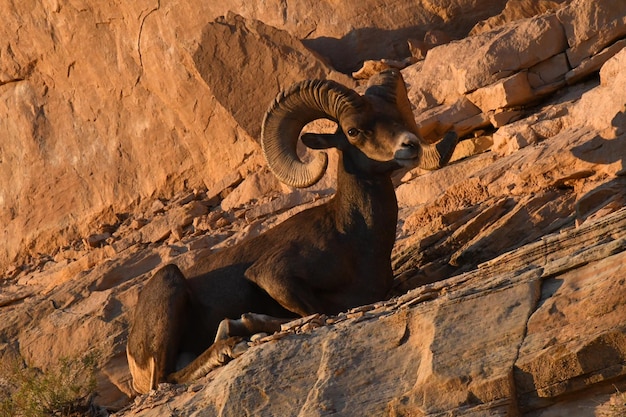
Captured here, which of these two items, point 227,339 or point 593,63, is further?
point 593,63

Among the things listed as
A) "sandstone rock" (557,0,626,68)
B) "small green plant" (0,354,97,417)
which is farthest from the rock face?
"small green plant" (0,354,97,417)

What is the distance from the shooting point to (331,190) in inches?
657

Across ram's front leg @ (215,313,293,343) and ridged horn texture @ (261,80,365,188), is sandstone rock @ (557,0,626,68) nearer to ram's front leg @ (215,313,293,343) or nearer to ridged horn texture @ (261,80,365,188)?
ridged horn texture @ (261,80,365,188)

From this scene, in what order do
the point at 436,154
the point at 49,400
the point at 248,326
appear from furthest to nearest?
1. the point at 436,154
2. the point at 49,400
3. the point at 248,326

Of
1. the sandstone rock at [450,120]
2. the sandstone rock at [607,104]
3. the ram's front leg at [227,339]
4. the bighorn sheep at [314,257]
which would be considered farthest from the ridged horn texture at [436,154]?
the sandstone rock at [450,120]

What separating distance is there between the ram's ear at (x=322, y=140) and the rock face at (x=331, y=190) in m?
1.34

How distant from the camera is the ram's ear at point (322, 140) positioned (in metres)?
13.2

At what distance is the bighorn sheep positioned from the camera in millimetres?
12398

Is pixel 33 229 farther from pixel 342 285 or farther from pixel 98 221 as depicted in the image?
pixel 342 285

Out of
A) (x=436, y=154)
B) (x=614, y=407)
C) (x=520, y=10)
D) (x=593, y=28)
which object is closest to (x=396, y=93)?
(x=436, y=154)

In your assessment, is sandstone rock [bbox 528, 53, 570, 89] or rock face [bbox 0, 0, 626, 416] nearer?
rock face [bbox 0, 0, 626, 416]

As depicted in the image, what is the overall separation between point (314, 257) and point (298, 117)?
1.59m

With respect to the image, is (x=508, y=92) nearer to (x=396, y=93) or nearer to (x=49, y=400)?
(x=396, y=93)

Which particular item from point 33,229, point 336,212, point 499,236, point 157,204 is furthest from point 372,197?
point 33,229
